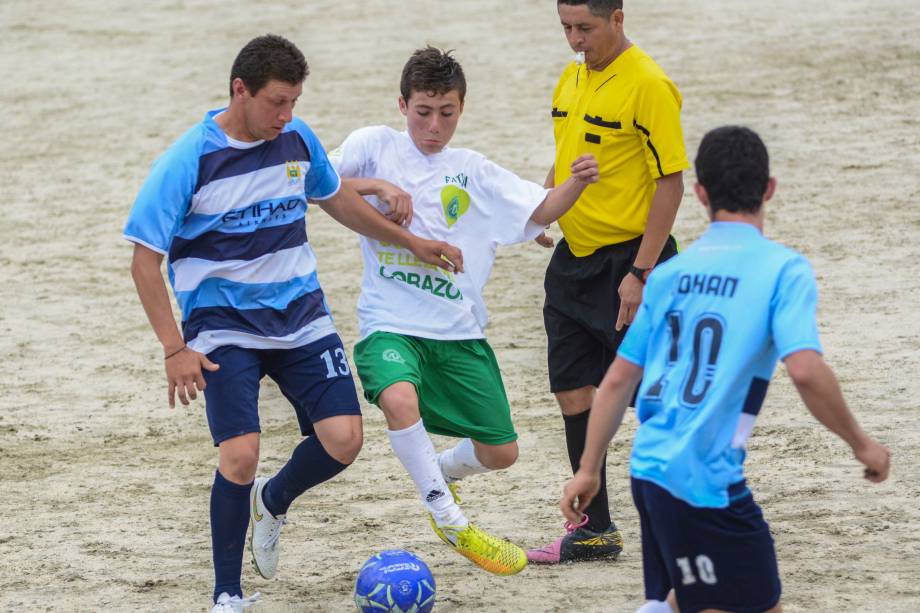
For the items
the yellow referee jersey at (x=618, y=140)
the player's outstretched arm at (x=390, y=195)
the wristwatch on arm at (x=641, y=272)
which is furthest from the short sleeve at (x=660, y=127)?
the player's outstretched arm at (x=390, y=195)

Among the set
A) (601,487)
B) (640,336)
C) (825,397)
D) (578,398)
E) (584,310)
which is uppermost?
(640,336)

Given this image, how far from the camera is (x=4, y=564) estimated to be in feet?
21.2

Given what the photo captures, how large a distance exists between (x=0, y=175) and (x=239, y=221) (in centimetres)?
864

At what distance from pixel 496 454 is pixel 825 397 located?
246cm

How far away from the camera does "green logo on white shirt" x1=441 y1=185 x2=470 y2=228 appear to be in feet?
20.2

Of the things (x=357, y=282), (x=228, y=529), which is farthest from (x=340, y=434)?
(x=357, y=282)

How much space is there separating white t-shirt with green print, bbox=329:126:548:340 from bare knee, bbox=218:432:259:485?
76 centimetres

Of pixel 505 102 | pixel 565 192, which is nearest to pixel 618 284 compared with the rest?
pixel 565 192

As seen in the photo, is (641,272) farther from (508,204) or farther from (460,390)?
(460,390)

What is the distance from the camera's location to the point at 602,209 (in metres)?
6.14

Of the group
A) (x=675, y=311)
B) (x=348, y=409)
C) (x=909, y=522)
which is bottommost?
(x=909, y=522)

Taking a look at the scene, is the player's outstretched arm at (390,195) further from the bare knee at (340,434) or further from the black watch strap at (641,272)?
the black watch strap at (641,272)

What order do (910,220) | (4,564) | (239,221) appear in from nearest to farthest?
(239,221), (4,564), (910,220)

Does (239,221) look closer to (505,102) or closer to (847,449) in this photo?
(847,449)
